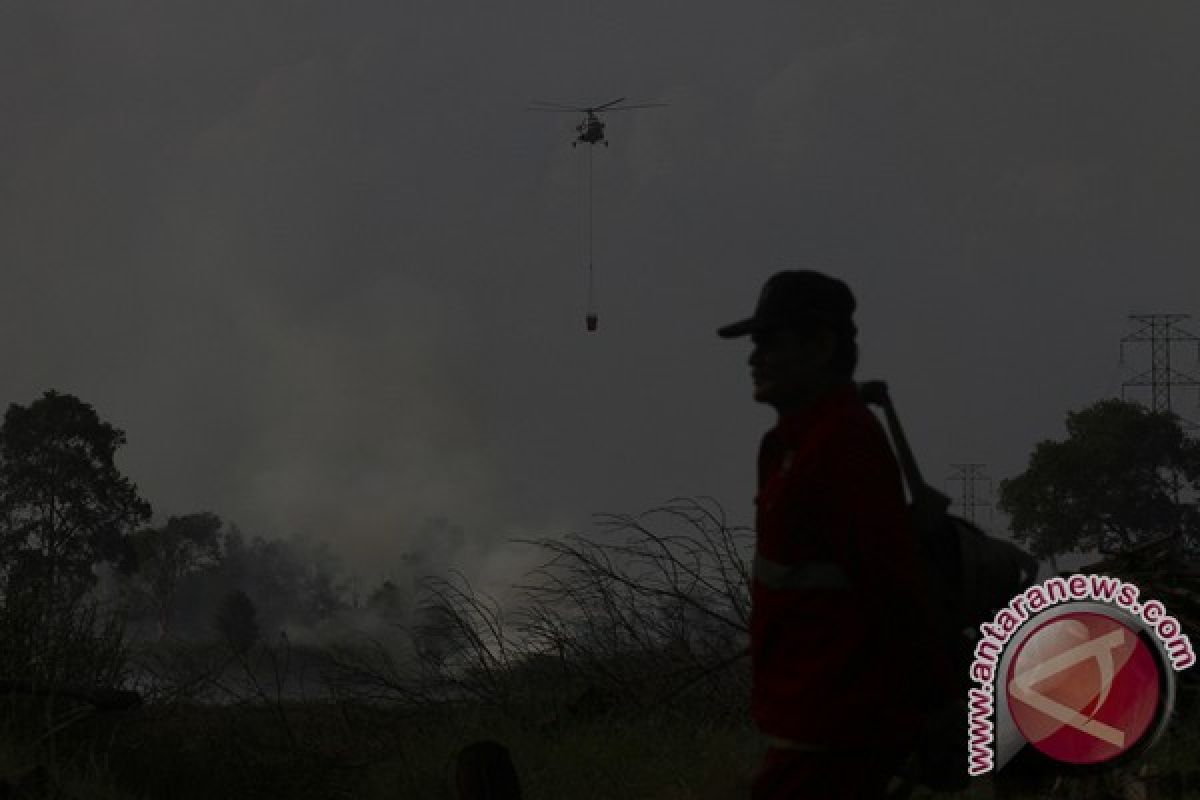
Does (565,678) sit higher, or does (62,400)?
(62,400)

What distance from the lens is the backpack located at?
3898 millimetres

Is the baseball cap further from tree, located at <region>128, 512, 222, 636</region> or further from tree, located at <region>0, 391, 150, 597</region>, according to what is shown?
tree, located at <region>128, 512, 222, 636</region>

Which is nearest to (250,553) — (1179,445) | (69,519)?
(69,519)

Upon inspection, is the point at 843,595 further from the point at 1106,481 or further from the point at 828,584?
the point at 1106,481

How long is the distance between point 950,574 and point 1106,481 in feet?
177

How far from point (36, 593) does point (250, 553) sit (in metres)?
124

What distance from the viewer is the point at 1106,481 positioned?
54812 millimetres

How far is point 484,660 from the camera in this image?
10945 mm

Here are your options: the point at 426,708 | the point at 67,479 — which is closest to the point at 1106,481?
the point at 67,479

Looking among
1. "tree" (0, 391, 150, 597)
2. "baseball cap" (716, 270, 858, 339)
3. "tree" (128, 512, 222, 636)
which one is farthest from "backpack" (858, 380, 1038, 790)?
"tree" (128, 512, 222, 636)

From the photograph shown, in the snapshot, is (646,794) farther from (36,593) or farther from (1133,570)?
(36,593)

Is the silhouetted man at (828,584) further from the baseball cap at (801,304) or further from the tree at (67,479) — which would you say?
the tree at (67,479)

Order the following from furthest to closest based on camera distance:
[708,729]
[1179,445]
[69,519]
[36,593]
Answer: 1. [1179,445]
2. [69,519]
3. [36,593]
4. [708,729]

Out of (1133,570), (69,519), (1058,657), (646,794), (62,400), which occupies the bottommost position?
(646,794)
